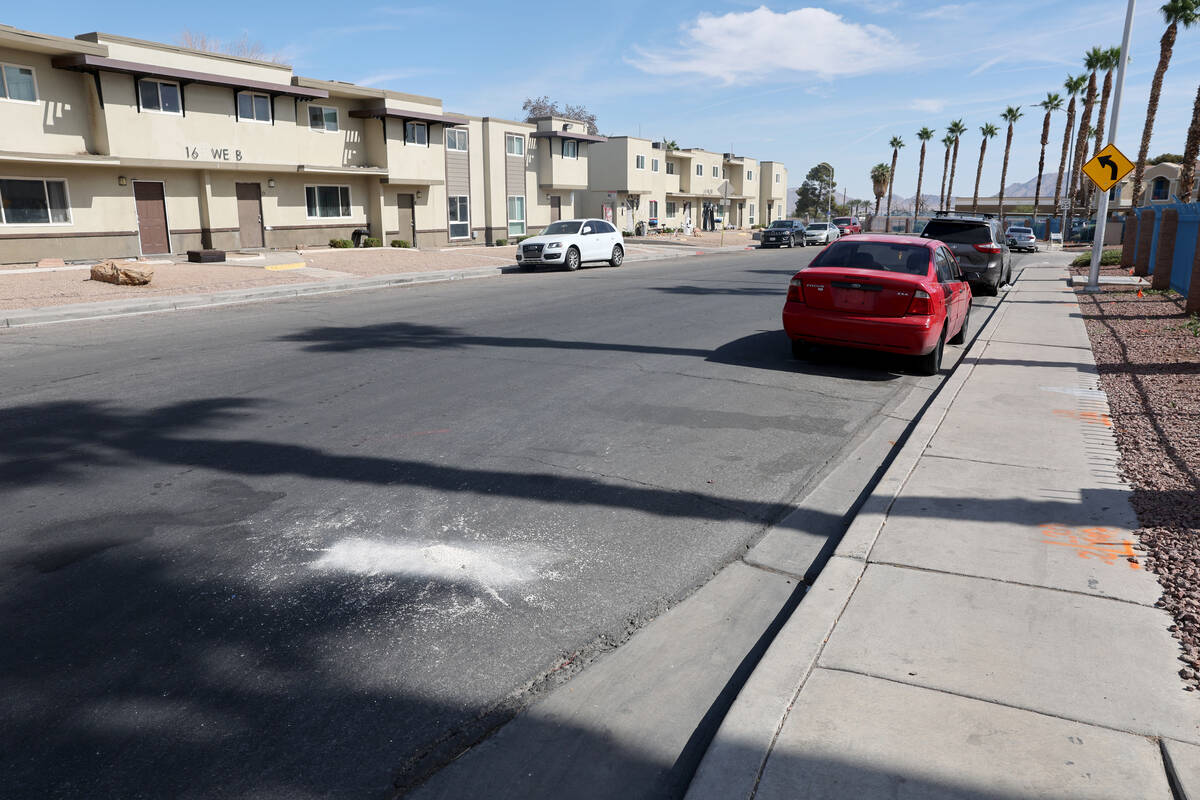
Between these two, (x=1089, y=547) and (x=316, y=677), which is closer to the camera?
(x=316, y=677)

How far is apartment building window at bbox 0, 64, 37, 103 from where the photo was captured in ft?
78.2

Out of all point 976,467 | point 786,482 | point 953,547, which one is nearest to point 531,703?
point 953,547

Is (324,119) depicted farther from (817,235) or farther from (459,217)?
(817,235)

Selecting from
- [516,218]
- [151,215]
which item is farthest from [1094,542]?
[516,218]

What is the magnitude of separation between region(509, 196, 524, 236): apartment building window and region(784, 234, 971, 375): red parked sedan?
3590cm

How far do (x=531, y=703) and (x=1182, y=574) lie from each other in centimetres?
352

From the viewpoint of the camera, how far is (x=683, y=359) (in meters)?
10.7

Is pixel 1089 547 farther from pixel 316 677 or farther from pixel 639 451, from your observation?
pixel 316 677

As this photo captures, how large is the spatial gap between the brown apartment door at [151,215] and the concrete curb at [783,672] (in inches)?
1114

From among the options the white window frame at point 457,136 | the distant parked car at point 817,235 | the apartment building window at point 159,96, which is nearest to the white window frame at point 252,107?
the apartment building window at point 159,96

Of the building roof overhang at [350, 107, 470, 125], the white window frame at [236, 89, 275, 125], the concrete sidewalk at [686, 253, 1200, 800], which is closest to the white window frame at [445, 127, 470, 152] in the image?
the building roof overhang at [350, 107, 470, 125]

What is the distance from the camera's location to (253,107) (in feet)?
99.0

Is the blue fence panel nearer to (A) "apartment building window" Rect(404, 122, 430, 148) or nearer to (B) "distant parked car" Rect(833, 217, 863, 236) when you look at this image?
(A) "apartment building window" Rect(404, 122, 430, 148)

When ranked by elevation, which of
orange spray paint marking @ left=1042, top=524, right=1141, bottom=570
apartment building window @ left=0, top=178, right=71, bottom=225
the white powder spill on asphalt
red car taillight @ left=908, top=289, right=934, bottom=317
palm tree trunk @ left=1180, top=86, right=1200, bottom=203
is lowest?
the white powder spill on asphalt
